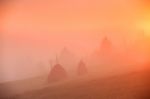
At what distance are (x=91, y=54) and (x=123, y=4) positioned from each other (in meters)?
0.43

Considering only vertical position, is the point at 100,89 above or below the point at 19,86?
below

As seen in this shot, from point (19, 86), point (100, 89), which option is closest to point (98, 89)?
point (100, 89)

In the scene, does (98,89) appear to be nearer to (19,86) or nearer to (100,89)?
(100,89)

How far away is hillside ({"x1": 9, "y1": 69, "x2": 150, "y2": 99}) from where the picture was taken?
1.68m

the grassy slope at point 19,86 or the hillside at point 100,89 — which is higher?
the grassy slope at point 19,86

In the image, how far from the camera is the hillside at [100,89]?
1.68m

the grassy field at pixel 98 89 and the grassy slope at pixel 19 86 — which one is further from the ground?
the grassy slope at pixel 19 86

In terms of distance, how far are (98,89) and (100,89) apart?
1cm

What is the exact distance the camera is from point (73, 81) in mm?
1714

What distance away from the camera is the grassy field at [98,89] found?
1682mm

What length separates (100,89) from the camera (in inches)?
67.6

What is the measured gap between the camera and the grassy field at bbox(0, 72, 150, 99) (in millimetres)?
1682

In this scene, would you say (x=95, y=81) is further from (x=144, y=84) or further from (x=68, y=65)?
(x=144, y=84)

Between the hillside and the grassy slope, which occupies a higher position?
the grassy slope
